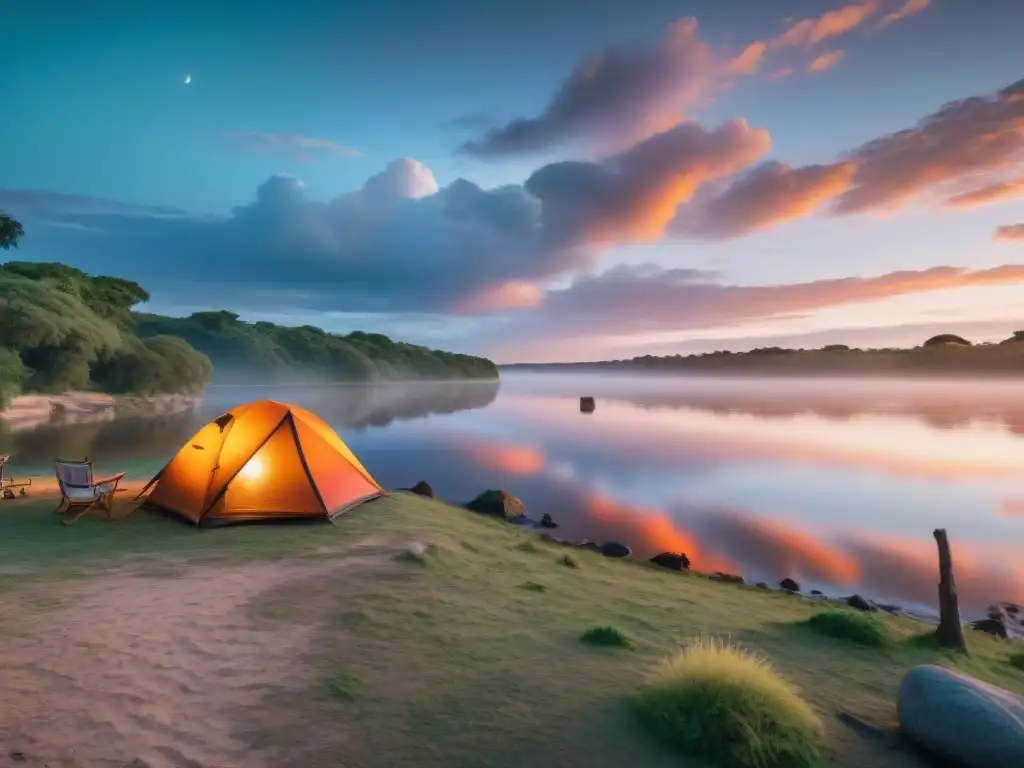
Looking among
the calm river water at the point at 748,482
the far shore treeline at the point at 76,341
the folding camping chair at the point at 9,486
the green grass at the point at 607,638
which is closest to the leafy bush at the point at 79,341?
the far shore treeline at the point at 76,341

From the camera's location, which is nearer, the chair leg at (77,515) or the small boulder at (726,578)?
the chair leg at (77,515)

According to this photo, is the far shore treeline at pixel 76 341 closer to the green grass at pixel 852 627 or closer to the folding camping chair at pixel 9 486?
the folding camping chair at pixel 9 486

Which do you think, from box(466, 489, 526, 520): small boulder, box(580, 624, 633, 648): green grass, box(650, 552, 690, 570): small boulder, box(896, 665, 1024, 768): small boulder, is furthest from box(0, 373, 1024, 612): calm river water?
box(896, 665, 1024, 768): small boulder

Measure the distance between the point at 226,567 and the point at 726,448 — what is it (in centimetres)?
4198

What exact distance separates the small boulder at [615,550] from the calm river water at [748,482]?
30.2 inches

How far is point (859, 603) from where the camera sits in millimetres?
14031

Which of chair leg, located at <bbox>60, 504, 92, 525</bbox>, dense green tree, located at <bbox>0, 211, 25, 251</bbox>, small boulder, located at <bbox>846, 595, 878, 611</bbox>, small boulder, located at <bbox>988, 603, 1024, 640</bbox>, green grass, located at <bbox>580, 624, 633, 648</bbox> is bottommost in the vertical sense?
small boulder, located at <bbox>988, 603, 1024, 640</bbox>

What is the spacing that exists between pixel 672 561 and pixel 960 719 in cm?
1080

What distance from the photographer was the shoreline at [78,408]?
160 ft

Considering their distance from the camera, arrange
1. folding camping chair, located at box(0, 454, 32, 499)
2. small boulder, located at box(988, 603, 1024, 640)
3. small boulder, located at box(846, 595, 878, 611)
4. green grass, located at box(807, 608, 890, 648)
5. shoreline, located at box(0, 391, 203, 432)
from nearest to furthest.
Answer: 1. green grass, located at box(807, 608, 890, 648)
2. small boulder, located at box(988, 603, 1024, 640)
3. small boulder, located at box(846, 595, 878, 611)
4. folding camping chair, located at box(0, 454, 32, 499)
5. shoreline, located at box(0, 391, 203, 432)

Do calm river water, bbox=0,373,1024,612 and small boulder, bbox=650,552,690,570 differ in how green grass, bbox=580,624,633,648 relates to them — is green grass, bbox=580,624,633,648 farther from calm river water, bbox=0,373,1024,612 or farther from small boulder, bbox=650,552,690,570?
calm river water, bbox=0,373,1024,612

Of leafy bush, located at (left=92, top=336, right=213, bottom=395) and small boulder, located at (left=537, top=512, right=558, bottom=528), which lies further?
leafy bush, located at (left=92, top=336, right=213, bottom=395)

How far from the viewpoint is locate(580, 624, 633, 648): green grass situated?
729 cm

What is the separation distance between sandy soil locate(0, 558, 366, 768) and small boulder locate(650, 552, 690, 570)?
437 inches
